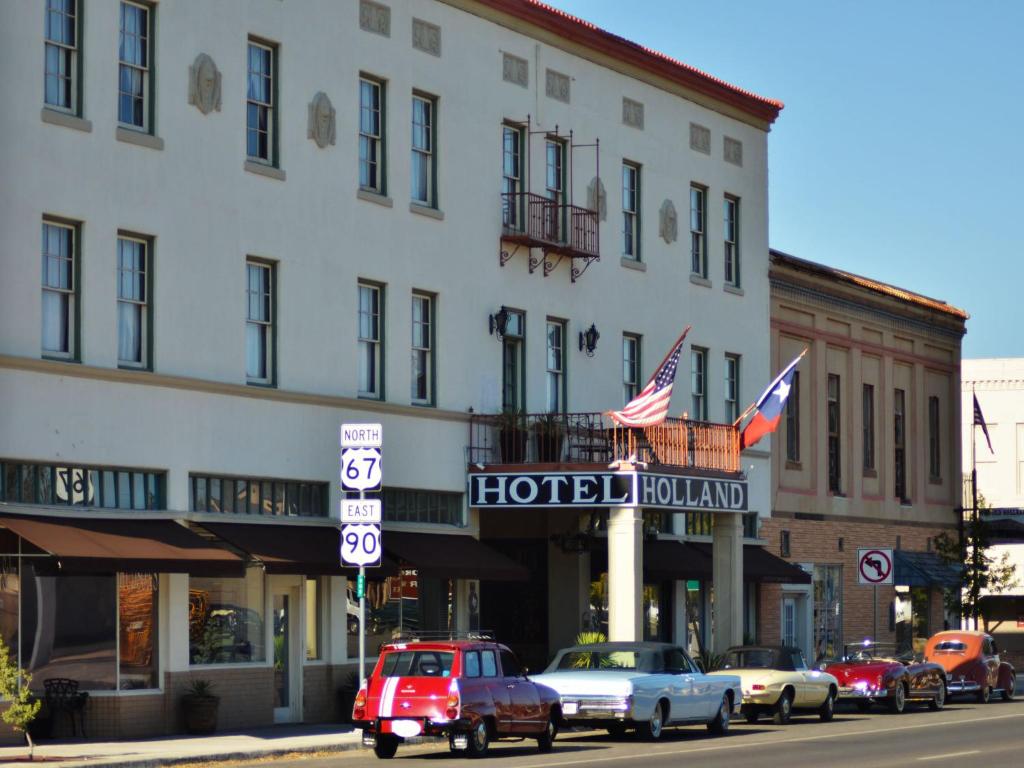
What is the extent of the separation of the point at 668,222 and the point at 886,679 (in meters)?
11.0

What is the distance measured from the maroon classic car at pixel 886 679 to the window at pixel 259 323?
1255 cm

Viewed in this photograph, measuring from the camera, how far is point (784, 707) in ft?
109

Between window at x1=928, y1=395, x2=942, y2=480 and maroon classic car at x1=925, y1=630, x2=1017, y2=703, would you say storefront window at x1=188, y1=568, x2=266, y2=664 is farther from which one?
window at x1=928, y1=395, x2=942, y2=480

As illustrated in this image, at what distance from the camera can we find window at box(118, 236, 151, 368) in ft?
94.9

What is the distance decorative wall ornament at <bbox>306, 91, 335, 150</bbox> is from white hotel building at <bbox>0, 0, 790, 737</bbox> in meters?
0.05

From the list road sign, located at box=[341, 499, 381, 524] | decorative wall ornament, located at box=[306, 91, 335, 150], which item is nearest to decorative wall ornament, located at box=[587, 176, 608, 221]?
decorative wall ornament, located at box=[306, 91, 335, 150]

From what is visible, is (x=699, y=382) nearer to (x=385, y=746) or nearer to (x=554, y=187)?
(x=554, y=187)

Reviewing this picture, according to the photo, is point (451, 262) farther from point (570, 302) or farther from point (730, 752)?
point (730, 752)

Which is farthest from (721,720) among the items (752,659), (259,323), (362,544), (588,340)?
(588,340)

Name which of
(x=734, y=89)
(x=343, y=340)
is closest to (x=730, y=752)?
(x=343, y=340)

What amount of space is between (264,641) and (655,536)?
12784 mm

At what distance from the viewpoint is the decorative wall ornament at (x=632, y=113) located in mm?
40781

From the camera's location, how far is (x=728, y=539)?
1537 inches

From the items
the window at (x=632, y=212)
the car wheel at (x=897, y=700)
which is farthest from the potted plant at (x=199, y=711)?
the window at (x=632, y=212)
